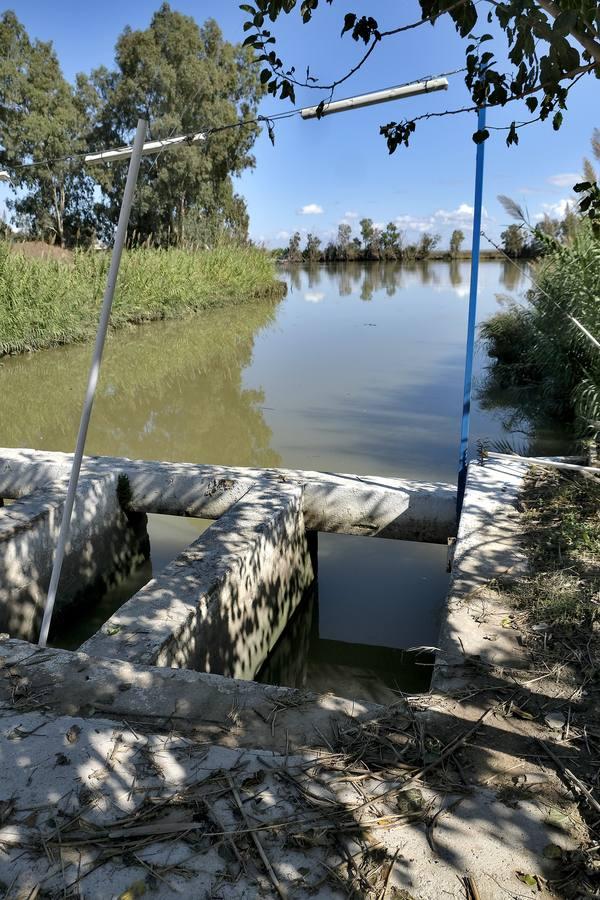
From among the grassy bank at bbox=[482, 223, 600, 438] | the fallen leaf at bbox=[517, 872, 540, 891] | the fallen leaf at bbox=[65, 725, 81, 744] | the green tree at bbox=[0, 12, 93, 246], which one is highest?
the green tree at bbox=[0, 12, 93, 246]

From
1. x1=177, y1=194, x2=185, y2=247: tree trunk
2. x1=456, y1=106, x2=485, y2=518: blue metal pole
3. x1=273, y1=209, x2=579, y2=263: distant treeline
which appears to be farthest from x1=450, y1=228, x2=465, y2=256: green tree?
x1=456, y1=106, x2=485, y2=518: blue metal pole

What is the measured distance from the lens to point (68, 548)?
3922 millimetres

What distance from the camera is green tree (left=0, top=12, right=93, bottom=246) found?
26656mm

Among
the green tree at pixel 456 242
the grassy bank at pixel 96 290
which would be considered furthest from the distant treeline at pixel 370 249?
the grassy bank at pixel 96 290

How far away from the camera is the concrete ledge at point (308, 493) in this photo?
4.19m

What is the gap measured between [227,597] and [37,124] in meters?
29.3

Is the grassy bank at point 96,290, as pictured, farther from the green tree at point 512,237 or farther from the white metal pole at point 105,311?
the white metal pole at point 105,311

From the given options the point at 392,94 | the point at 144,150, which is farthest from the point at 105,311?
the point at 392,94

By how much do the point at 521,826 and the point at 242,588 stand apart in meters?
1.90

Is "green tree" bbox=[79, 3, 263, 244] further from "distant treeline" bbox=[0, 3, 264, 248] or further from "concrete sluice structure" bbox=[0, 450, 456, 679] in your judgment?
"concrete sluice structure" bbox=[0, 450, 456, 679]

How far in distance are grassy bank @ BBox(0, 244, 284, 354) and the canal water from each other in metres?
0.45

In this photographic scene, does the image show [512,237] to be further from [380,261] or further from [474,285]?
[380,261]

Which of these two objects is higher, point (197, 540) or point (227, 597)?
point (197, 540)

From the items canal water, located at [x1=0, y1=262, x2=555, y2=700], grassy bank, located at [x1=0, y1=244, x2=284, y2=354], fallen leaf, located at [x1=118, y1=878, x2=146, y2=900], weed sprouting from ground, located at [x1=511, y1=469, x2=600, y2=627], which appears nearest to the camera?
fallen leaf, located at [x1=118, y1=878, x2=146, y2=900]
